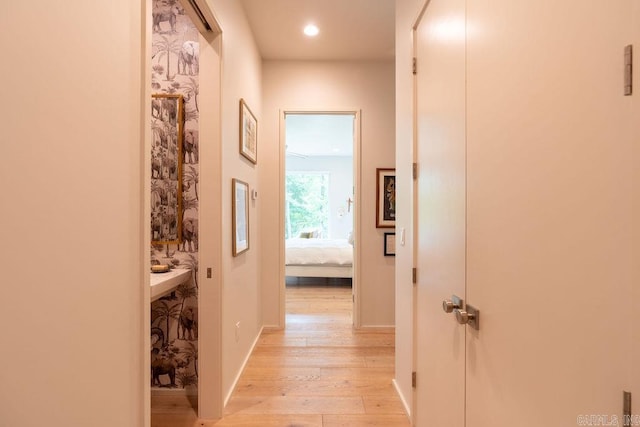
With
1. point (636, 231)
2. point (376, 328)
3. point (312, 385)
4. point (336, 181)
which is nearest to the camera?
point (636, 231)

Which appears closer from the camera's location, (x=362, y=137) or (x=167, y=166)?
(x=167, y=166)

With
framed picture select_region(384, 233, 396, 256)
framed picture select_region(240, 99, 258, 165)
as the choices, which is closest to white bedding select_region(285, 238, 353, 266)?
framed picture select_region(384, 233, 396, 256)

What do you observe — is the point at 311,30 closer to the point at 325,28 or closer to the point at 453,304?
the point at 325,28

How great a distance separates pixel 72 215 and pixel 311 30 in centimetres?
285

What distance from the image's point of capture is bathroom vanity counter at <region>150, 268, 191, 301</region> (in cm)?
171

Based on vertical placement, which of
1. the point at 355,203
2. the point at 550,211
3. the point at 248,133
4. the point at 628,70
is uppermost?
the point at 248,133

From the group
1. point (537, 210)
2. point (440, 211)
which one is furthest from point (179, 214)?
point (537, 210)

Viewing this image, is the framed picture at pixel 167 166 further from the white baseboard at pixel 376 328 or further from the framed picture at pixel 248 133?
the white baseboard at pixel 376 328

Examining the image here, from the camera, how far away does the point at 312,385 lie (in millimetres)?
2334

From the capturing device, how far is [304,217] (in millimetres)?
9062

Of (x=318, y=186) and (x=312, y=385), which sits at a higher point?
(x=318, y=186)

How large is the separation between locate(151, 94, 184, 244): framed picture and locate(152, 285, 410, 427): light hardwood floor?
4.01 ft

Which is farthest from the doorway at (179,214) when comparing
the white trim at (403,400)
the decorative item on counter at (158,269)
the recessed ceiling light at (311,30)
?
the white trim at (403,400)

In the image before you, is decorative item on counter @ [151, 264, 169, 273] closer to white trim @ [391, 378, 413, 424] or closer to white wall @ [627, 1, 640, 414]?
white trim @ [391, 378, 413, 424]
